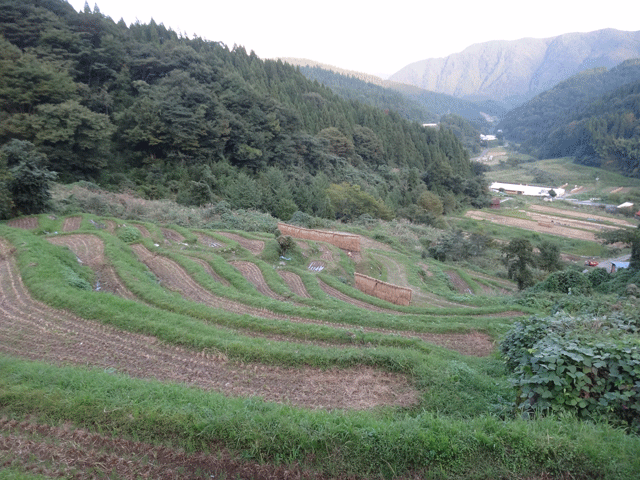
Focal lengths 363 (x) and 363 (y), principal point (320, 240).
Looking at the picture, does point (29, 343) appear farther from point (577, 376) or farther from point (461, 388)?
point (577, 376)

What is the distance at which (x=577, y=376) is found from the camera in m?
5.34

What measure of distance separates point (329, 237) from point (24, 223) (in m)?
18.2

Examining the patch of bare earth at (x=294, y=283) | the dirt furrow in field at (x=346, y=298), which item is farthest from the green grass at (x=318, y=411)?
the patch of bare earth at (x=294, y=283)

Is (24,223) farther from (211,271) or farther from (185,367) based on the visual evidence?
(185,367)

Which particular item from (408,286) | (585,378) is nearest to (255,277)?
(408,286)

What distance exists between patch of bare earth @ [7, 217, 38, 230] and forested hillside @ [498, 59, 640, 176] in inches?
4540

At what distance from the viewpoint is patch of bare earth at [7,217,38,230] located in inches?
695

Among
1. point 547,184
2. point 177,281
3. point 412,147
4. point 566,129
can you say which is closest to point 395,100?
point 566,129

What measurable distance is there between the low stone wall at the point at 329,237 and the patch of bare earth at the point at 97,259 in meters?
14.2

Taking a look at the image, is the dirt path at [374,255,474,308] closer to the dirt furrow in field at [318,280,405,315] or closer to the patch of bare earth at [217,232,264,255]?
the dirt furrow in field at [318,280,405,315]

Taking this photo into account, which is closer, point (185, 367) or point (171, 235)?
point (185, 367)

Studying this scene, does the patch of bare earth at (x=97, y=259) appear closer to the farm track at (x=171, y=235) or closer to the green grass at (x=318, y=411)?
the green grass at (x=318, y=411)

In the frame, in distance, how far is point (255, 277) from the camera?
1716 cm

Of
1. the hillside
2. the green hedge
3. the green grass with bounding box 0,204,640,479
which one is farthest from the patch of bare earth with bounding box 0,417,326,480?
the hillside
